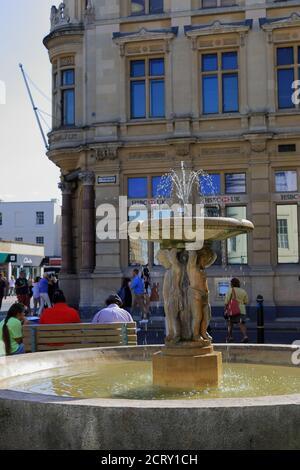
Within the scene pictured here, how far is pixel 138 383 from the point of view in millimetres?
8109

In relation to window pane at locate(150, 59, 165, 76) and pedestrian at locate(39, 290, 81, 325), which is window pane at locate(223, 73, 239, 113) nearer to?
window pane at locate(150, 59, 165, 76)

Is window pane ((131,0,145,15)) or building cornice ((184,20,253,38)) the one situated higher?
window pane ((131,0,145,15))

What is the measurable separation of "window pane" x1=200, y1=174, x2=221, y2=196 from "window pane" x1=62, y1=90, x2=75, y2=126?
239 inches

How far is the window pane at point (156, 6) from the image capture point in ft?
83.1

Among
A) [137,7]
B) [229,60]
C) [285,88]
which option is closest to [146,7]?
[137,7]

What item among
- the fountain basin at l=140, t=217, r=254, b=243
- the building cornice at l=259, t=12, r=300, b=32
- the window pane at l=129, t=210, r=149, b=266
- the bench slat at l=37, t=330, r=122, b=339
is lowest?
the bench slat at l=37, t=330, r=122, b=339

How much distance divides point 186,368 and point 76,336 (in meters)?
3.44

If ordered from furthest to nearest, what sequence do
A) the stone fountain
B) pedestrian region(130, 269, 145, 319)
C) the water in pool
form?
pedestrian region(130, 269, 145, 319)
the stone fountain
the water in pool

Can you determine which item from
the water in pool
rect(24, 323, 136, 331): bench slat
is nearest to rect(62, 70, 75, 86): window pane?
rect(24, 323, 136, 331): bench slat

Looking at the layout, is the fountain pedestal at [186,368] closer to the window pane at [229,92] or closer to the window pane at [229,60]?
the window pane at [229,92]

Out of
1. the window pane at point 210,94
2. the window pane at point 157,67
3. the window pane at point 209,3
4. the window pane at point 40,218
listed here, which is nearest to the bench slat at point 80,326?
the window pane at point 210,94

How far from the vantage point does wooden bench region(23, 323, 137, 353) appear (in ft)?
35.0

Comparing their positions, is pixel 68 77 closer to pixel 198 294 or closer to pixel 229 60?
pixel 229 60
